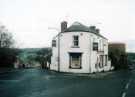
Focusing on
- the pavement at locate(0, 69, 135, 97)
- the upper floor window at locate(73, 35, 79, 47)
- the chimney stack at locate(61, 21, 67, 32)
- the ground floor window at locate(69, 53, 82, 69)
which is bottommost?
the pavement at locate(0, 69, 135, 97)

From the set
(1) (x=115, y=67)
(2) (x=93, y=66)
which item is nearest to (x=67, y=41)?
(2) (x=93, y=66)

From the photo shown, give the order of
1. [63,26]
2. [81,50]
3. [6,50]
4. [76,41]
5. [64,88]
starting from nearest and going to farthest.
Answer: [64,88], [81,50], [76,41], [63,26], [6,50]

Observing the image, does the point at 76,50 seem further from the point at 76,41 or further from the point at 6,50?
the point at 6,50

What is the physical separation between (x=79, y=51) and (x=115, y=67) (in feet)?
83.3

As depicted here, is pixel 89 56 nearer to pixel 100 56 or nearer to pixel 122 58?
pixel 100 56

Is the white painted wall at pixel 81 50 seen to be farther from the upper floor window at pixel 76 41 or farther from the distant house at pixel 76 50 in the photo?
the upper floor window at pixel 76 41

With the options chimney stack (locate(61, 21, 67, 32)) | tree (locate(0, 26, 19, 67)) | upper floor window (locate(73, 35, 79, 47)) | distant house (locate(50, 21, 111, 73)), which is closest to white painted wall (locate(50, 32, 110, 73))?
distant house (locate(50, 21, 111, 73))

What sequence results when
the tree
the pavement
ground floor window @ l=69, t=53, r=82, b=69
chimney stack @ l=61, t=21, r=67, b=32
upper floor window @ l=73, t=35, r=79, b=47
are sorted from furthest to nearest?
1. the tree
2. chimney stack @ l=61, t=21, r=67, b=32
3. upper floor window @ l=73, t=35, r=79, b=47
4. ground floor window @ l=69, t=53, r=82, b=69
5. the pavement

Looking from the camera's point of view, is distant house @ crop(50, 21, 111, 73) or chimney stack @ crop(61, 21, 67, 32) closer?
distant house @ crop(50, 21, 111, 73)

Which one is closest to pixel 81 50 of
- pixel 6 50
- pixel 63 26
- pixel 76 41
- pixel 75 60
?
pixel 76 41

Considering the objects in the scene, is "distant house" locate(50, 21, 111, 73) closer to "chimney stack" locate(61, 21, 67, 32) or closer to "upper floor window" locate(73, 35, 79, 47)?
"upper floor window" locate(73, 35, 79, 47)

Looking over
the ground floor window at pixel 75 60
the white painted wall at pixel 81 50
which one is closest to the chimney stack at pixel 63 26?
the white painted wall at pixel 81 50

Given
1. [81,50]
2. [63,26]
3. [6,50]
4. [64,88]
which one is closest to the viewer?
[64,88]

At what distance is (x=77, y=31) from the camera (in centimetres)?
4119
